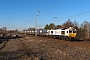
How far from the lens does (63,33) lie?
1730 inches

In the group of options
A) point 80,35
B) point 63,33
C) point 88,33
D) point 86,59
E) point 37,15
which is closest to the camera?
point 86,59

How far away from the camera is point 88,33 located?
54.4 metres

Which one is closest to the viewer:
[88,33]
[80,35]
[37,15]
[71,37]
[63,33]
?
[71,37]

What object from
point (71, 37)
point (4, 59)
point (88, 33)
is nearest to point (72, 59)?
point (4, 59)

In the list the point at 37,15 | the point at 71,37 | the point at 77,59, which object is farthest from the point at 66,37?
the point at 37,15

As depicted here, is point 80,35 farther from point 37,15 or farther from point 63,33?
point 37,15

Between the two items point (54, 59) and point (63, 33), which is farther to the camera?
point (63, 33)

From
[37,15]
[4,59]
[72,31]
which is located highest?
[37,15]

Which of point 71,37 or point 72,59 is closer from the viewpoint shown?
point 72,59

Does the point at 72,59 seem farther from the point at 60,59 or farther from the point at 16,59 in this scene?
the point at 16,59

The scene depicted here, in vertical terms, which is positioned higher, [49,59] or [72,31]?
[72,31]

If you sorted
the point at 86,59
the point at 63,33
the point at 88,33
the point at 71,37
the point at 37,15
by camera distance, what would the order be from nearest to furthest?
1. the point at 86,59
2. the point at 71,37
3. the point at 63,33
4. the point at 88,33
5. the point at 37,15

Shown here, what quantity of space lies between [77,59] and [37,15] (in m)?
68.6

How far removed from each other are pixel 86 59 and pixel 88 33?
43473 mm
